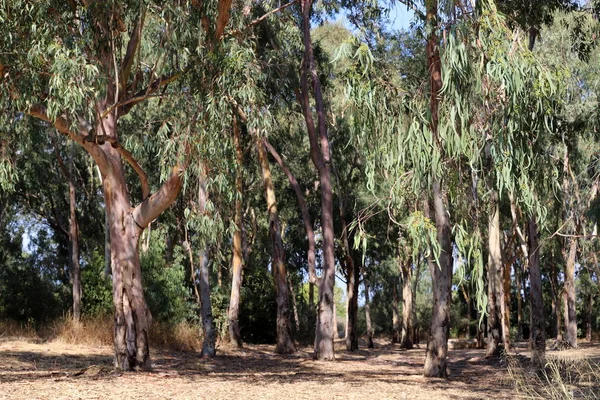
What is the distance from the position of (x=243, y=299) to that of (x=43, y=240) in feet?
33.1

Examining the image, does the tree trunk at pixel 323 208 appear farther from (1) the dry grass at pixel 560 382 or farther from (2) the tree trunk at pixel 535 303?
(1) the dry grass at pixel 560 382

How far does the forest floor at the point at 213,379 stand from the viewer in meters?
9.52

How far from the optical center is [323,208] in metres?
18.0

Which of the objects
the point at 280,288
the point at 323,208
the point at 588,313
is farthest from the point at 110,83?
the point at 588,313

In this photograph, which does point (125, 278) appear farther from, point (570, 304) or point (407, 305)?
point (570, 304)

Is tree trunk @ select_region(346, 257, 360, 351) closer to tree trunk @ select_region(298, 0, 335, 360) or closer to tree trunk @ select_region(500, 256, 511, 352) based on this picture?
tree trunk @ select_region(500, 256, 511, 352)

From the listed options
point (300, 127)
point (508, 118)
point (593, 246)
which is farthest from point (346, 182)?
point (508, 118)

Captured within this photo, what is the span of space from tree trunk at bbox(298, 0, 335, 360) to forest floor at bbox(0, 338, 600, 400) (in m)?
0.84

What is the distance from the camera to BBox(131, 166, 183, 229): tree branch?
38.7ft

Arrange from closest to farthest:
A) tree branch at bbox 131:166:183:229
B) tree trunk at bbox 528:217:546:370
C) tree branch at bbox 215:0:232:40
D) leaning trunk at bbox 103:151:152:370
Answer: tree branch at bbox 215:0:232:40 → leaning trunk at bbox 103:151:152:370 → tree branch at bbox 131:166:183:229 → tree trunk at bbox 528:217:546:370

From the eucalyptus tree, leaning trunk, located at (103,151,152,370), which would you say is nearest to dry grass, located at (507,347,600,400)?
leaning trunk, located at (103,151,152,370)

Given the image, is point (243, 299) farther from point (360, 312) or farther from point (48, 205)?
point (360, 312)

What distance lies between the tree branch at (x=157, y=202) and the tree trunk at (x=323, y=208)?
20.8 feet

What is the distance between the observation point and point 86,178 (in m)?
27.9
